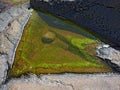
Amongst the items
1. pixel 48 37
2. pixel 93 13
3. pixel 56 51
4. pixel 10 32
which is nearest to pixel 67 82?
pixel 56 51

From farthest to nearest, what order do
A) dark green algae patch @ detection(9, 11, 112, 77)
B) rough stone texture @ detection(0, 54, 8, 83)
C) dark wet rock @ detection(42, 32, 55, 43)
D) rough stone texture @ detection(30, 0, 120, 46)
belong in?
rough stone texture @ detection(30, 0, 120, 46) → dark wet rock @ detection(42, 32, 55, 43) → dark green algae patch @ detection(9, 11, 112, 77) → rough stone texture @ detection(0, 54, 8, 83)

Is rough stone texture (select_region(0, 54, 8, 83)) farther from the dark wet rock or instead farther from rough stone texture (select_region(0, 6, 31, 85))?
the dark wet rock

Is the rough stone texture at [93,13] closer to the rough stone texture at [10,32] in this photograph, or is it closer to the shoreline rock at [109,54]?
the shoreline rock at [109,54]

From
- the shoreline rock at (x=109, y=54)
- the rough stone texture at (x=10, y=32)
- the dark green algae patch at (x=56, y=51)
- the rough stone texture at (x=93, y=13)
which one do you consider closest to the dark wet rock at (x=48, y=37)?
the dark green algae patch at (x=56, y=51)

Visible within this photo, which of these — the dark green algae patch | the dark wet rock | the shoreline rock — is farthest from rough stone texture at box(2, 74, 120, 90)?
the dark wet rock

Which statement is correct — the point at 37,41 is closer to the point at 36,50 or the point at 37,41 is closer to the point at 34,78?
the point at 36,50

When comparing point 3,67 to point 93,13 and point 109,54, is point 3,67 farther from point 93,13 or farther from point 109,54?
point 93,13
